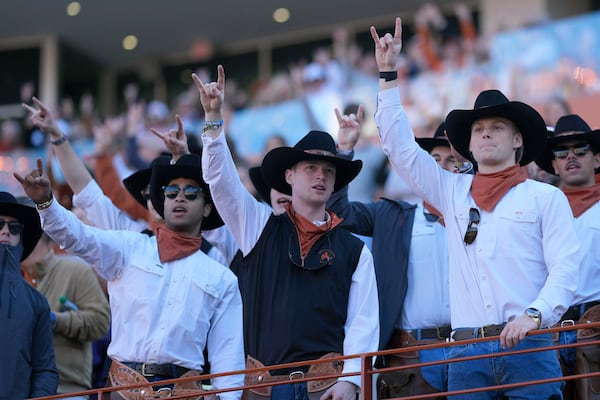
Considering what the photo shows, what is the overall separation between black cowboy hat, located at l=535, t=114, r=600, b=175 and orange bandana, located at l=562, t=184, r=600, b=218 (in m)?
0.29

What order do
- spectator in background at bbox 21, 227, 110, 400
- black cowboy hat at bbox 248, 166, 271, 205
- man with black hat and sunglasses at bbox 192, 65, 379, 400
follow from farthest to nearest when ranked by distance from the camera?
1. spectator in background at bbox 21, 227, 110, 400
2. black cowboy hat at bbox 248, 166, 271, 205
3. man with black hat and sunglasses at bbox 192, 65, 379, 400

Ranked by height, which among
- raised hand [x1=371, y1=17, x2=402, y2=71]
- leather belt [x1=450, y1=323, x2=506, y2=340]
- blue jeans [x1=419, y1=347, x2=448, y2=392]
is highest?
raised hand [x1=371, y1=17, x2=402, y2=71]

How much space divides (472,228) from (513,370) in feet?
2.19

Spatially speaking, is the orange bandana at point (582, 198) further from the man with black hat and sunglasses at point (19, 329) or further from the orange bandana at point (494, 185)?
the man with black hat and sunglasses at point (19, 329)

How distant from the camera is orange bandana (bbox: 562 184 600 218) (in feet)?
18.4

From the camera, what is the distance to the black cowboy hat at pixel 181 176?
5.62 meters

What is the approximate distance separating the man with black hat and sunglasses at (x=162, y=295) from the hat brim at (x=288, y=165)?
469 mm

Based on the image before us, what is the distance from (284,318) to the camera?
4961mm

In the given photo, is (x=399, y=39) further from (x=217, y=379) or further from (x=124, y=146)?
(x=124, y=146)

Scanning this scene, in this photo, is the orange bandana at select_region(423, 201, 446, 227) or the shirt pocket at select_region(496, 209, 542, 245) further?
the orange bandana at select_region(423, 201, 446, 227)

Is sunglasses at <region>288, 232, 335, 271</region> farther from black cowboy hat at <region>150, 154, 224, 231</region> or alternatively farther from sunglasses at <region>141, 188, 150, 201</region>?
sunglasses at <region>141, 188, 150, 201</region>

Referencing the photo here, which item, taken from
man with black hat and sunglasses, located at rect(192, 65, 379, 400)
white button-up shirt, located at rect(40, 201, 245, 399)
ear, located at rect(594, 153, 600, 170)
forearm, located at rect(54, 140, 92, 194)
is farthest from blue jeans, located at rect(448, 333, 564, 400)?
forearm, located at rect(54, 140, 92, 194)

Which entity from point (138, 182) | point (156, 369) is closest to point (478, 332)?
point (156, 369)

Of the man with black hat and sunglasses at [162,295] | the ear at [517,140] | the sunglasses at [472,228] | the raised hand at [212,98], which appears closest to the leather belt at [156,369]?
the man with black hat and sunglasses at [162,295]
